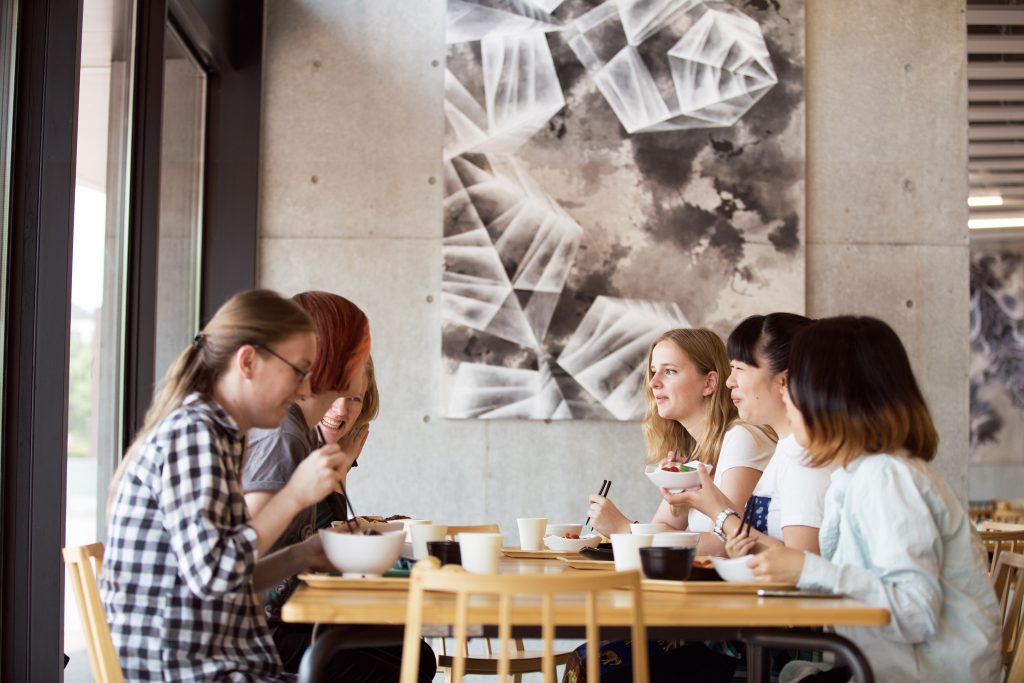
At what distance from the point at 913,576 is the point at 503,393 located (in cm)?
305

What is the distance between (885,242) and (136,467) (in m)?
4.03

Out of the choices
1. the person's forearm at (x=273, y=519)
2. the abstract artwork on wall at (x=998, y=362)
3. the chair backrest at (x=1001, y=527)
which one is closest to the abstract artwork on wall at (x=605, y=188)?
the chair backrest at (x=1001, y=527)

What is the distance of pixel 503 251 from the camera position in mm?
4789

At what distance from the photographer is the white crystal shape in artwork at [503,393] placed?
4750 millimetres

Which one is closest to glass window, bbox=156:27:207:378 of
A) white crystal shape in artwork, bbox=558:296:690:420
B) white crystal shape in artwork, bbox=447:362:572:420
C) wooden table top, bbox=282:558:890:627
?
white crystal shape in artwork, bbox=447:362:572:420

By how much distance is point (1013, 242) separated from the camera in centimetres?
764

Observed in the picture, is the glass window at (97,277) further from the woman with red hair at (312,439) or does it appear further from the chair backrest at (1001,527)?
the chair backrest at (1001,527)

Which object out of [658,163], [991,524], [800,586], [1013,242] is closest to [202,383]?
[800,586]

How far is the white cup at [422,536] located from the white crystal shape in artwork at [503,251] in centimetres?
250

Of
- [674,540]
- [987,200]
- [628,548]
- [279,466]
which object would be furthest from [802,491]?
[987,200]

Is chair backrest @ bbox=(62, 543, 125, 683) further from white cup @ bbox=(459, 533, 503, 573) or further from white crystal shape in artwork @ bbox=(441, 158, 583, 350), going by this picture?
white crystal shape in artwork @ bbox=(441, 158, 583, 350)

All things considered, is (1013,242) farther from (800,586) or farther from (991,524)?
(800,586)

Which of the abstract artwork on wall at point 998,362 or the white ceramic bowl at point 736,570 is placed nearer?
the white ceramic bowl at point 736,570

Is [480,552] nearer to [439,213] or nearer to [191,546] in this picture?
[191,546]
